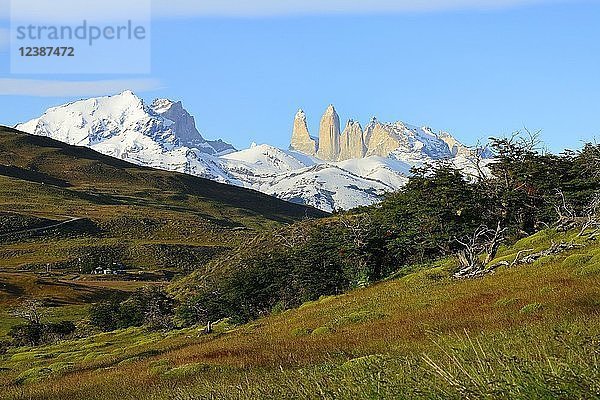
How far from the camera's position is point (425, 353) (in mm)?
9219

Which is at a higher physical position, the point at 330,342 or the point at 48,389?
the point at 330,342

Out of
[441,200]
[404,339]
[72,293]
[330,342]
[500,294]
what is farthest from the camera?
[72,293]

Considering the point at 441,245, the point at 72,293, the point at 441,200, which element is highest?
the point at 441,200

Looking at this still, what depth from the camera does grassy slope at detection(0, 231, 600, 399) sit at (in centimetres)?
628

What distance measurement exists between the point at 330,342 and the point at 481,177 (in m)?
49.1

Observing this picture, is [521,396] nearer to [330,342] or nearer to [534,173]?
[330,342]

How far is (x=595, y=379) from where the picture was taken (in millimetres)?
5645

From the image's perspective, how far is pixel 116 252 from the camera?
189 metres

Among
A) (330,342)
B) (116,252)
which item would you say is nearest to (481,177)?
(330,342)

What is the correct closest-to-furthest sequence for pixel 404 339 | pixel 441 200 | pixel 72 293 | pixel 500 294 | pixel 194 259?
pixel 404 339
pixel 500 294
pixel 441 200
pixel 72 293
pixel 194 259

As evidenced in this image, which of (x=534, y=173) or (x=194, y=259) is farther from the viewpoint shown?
(x=194, y=259)

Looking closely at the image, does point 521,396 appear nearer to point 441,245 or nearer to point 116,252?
point 441,245

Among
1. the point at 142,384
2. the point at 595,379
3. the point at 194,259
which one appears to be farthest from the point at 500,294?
the point at 194,259

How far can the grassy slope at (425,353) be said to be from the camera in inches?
247
